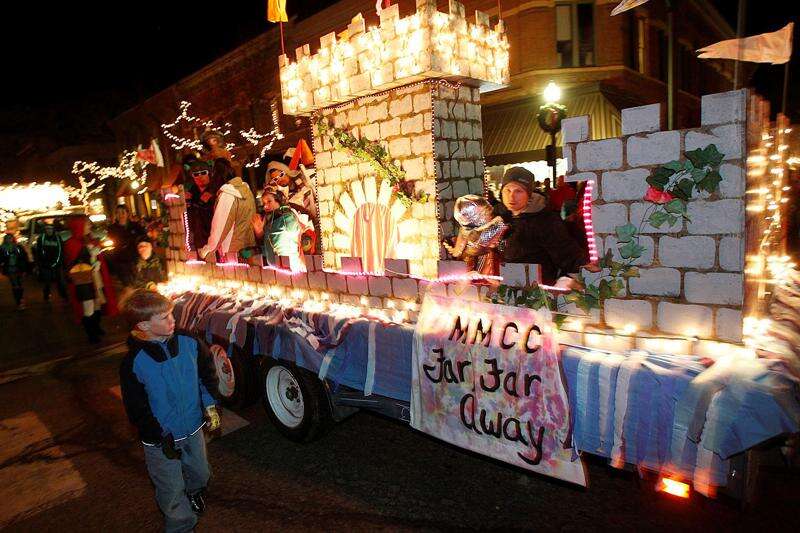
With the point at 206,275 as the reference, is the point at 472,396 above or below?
below

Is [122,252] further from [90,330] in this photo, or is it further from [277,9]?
[277,9]

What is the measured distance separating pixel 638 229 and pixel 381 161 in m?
2.55

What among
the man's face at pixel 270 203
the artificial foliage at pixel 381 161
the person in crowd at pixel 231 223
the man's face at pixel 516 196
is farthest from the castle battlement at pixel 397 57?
the person in crowd at pixel 231 223

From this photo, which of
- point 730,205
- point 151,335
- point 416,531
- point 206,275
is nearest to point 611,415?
point 730,205

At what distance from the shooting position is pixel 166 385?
11.0 feet

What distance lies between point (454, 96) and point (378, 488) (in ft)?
11.6

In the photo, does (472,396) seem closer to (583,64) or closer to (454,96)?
(454,96)

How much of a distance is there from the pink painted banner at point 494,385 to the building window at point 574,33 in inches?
563

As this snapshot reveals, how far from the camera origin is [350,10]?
57.4 ft

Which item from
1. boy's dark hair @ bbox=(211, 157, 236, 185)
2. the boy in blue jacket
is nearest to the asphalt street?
the boy in blue jacket

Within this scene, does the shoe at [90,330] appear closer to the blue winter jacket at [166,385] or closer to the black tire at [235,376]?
the black tire at [235,376]

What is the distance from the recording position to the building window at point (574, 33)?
599 inches

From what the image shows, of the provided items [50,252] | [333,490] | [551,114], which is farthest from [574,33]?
[50,252]

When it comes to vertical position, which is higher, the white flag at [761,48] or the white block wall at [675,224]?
the white flag at [761,48]
